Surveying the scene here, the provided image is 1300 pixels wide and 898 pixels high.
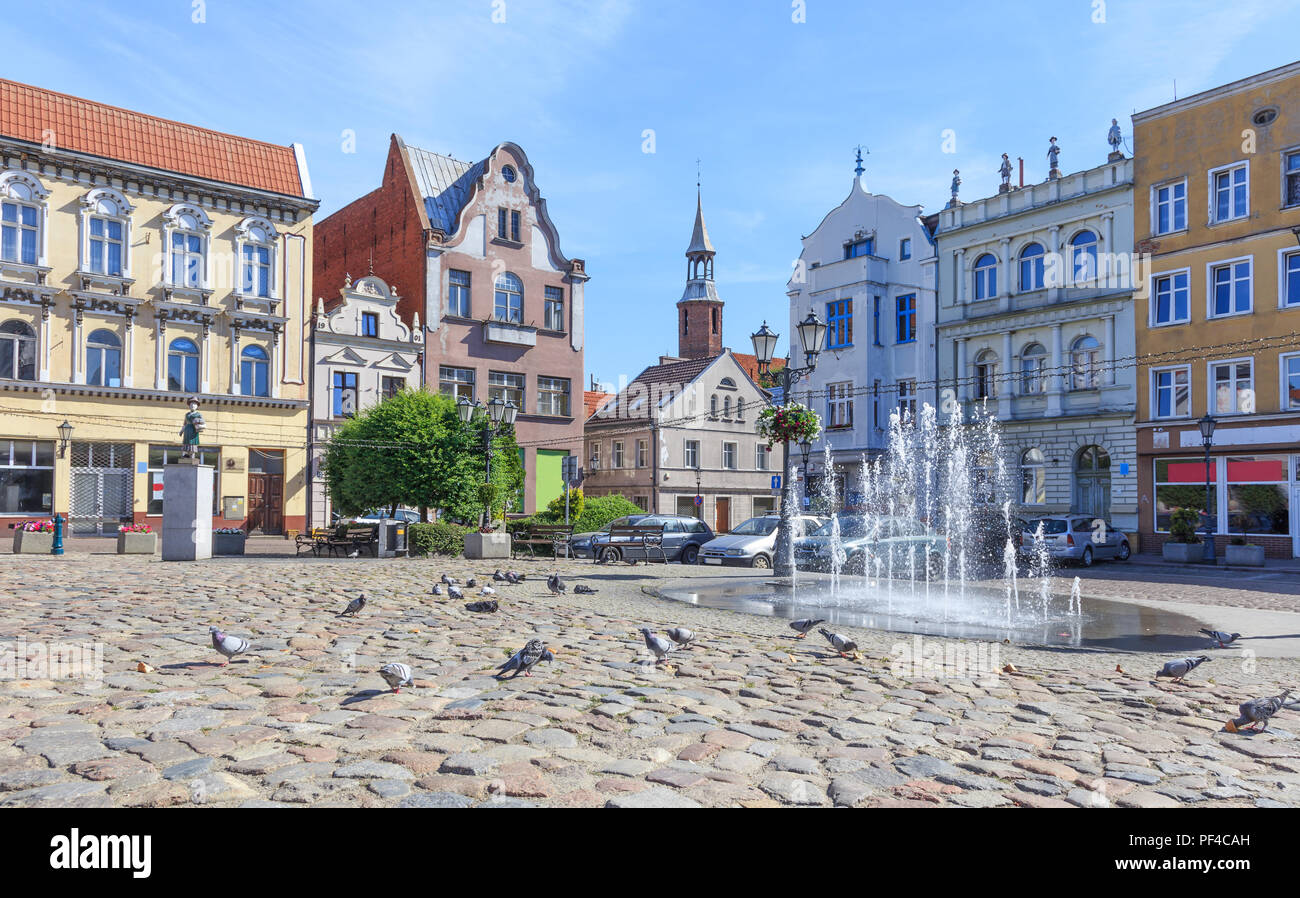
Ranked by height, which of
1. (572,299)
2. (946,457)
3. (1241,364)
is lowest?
(946,457)

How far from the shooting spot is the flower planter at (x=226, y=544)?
22.5 meters

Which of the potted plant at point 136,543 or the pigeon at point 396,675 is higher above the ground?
the pigeon at point 396,675

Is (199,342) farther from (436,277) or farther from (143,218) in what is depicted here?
(436,277)

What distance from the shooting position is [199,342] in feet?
106

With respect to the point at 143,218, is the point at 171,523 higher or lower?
lower

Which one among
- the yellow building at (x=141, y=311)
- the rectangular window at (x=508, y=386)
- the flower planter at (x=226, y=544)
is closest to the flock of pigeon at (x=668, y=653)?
the flower planter at (x=226, y=544)

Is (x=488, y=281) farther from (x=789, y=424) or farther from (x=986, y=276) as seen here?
(x=789, y=424)

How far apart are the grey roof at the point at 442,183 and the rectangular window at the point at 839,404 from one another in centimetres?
1795

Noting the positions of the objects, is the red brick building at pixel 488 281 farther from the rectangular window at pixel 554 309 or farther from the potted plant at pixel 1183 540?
the potted plant at pixel 1183 540

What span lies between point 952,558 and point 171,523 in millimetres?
18929

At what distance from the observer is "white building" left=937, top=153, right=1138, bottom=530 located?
32219mm
